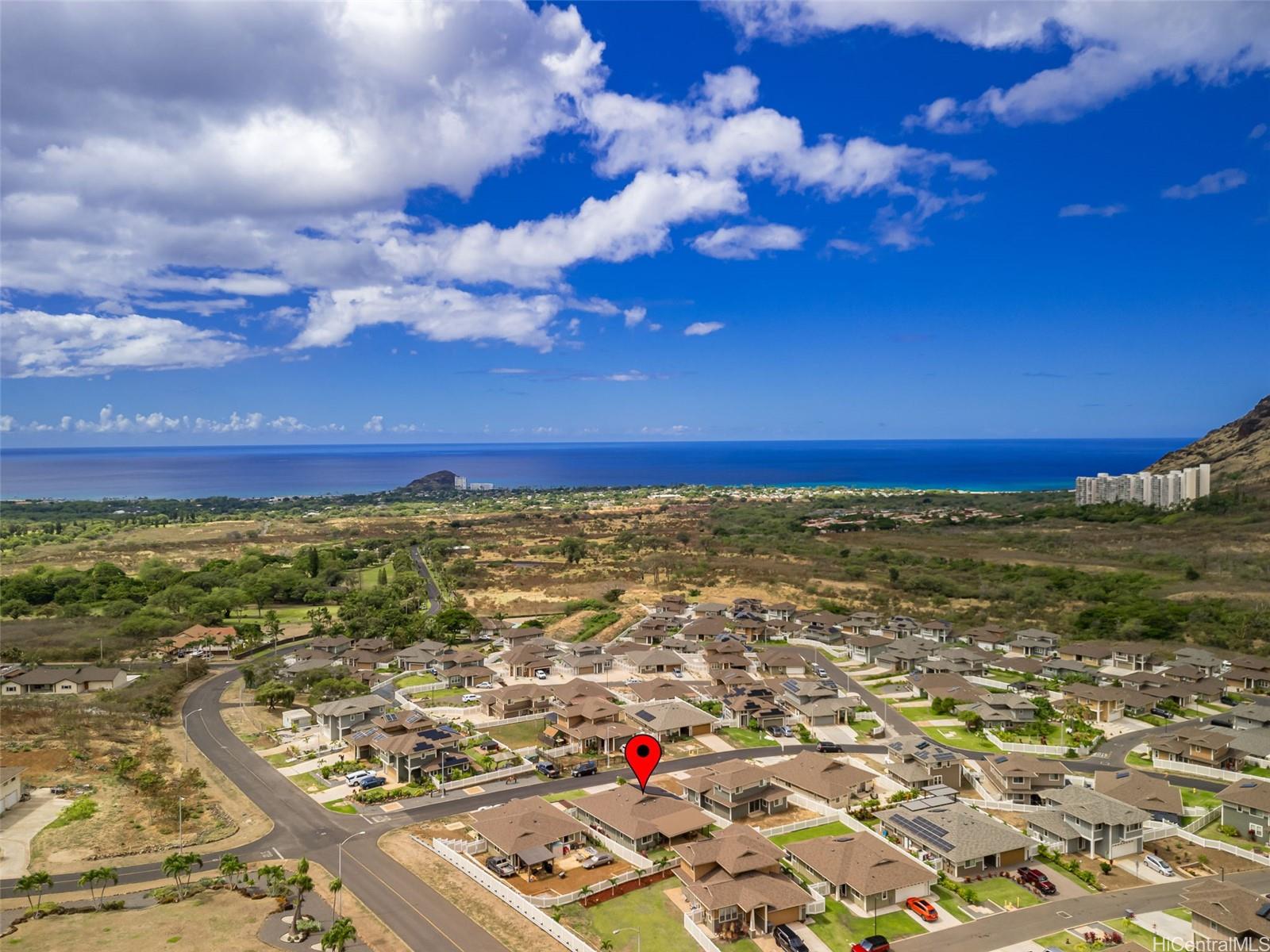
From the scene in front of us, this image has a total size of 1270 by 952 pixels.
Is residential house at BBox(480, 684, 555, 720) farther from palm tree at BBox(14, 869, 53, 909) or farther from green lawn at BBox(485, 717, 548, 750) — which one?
palm tree at BBox(14, 869, 53, 909)

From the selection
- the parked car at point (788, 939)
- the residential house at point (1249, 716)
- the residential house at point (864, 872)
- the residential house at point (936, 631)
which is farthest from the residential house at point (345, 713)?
the residential house at point (1249, 716)

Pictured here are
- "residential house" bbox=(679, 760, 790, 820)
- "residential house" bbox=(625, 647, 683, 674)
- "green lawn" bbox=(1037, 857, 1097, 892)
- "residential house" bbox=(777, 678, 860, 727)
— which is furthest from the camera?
"residential house" bbox=(625, 647, 683, 674)

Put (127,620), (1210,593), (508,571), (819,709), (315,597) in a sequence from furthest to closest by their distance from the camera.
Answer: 1. (508,571)
2. (315,597)
3. (1210,593)
4. (127,620)
5. (819,709)

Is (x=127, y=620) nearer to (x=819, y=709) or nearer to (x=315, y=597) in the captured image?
(x=315, y=597)

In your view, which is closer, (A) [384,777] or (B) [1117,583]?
(A) [384,777]

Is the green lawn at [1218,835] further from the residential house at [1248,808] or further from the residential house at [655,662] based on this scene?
the residential house at [655,662]

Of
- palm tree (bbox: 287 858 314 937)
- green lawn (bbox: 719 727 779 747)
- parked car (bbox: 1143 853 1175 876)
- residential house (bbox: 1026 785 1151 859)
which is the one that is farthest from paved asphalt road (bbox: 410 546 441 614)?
parked car (bbox: 1143 853 1175 876)

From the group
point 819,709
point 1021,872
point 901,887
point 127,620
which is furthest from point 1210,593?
point 127,620
